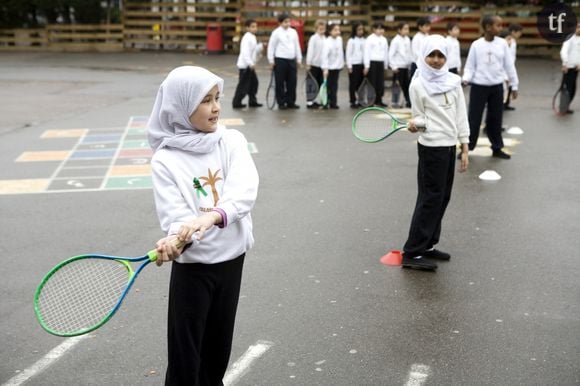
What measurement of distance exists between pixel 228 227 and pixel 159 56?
90.0ft

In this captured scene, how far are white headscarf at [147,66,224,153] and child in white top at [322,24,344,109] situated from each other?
1330cm

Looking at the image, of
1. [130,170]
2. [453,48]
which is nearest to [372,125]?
[130,170]

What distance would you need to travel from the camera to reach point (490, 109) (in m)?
11.2

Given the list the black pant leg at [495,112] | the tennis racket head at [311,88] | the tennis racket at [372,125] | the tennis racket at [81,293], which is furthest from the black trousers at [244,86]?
the tennis racket at [81,293]

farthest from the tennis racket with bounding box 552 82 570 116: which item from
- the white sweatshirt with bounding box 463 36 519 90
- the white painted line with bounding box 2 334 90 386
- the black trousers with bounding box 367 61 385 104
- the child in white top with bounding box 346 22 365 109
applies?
the white painted line with bounding box 2 334 90 386

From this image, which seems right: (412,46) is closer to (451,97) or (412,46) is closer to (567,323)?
(451,97)

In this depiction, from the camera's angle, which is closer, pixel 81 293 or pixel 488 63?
pixel 81 293

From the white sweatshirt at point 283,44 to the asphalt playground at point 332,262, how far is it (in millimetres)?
3150

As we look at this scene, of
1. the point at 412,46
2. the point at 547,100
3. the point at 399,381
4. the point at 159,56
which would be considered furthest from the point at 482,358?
the point at 159,56

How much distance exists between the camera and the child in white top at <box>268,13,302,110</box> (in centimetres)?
1664

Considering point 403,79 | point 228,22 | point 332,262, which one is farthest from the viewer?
point 228,22

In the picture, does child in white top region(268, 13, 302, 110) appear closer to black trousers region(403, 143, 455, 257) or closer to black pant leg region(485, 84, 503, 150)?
black pant leg region(485, 84, 503, 150)

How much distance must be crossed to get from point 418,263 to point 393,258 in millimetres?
316

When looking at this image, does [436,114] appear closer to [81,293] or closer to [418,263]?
[418,263]
